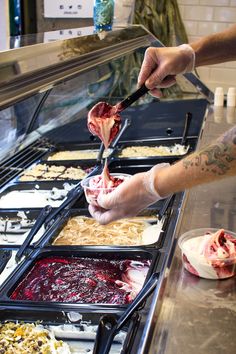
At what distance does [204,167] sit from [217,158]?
4 centimetres

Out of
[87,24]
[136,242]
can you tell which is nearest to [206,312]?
[136,242]

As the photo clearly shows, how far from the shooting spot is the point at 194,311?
119cm

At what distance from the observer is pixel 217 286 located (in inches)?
51.7

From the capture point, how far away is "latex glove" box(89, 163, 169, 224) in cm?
122

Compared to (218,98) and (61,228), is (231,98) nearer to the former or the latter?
(218,98)

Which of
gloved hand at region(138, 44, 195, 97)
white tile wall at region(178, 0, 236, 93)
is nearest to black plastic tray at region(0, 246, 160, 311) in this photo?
gloved hand at region(138, 44, 195, 97)

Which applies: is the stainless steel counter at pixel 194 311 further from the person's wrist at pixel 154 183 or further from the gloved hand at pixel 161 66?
the gloved hand at pixel 161 66

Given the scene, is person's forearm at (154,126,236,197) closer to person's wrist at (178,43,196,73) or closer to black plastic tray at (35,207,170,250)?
black plastic tray at (35,207,170,250)

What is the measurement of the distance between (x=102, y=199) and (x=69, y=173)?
3.88ft

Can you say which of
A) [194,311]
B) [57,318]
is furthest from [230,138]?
[57,318]

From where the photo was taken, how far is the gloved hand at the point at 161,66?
1.74 meters

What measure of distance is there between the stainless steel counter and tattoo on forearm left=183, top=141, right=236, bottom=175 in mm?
342

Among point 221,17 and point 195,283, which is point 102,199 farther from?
point 221,17

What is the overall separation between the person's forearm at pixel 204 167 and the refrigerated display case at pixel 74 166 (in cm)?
28
